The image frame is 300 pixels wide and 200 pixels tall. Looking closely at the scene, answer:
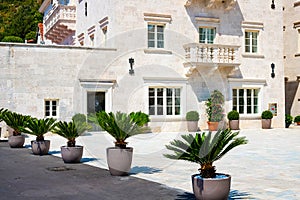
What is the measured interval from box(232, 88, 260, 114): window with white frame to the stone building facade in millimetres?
59

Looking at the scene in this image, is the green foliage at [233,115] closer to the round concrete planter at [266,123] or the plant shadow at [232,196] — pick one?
the round concrete planter at [266,123]

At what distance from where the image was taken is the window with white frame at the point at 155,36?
73.1ft

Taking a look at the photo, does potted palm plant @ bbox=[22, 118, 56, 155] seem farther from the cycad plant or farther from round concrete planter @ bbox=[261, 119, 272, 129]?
round concrete planter @ bbox=[261, 119, 272, 129]

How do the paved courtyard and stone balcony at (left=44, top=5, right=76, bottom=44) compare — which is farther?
stone balcony at (left=44, top=5, right=76, bottom=44)

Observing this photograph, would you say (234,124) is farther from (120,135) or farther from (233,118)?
(120,135)

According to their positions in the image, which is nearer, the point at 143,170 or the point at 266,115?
the point at 143,170

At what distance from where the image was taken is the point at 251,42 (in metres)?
24.8

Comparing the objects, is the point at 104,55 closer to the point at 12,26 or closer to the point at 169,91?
the point at 169,91

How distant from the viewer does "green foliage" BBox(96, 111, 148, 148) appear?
914cm

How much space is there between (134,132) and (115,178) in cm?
113

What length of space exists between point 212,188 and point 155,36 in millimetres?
16865

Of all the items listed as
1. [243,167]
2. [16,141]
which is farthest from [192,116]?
[243,167]

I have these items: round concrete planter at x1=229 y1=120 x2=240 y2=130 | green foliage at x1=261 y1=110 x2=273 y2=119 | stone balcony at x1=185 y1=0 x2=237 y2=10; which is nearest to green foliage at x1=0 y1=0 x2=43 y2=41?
stone balcony at x1=185 y1=0 x2=237 y2=10

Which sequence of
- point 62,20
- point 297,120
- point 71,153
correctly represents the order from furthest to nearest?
1. point 62,20
2. point 297,120
3. point 71,153
